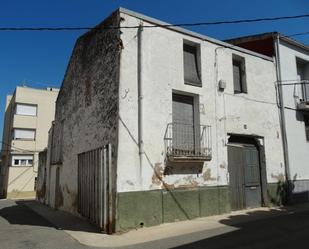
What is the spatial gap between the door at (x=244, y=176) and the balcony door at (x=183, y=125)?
1.83 meters

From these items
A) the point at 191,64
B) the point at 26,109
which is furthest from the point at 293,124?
the point at 26,109

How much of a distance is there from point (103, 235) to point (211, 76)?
663cm

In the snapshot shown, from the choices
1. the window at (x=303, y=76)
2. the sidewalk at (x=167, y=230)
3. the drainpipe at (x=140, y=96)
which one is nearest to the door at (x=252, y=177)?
the sidewalk at (x=167, y=230)

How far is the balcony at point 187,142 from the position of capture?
986 cm

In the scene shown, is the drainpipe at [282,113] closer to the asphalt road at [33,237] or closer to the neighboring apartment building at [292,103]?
the neighboring apartment building at [292,103]

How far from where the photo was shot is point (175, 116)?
10.6m

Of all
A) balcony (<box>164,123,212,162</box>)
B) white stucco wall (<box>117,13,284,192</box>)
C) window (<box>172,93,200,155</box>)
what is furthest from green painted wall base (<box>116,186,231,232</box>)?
window (<box>172,93,200,155</box>)

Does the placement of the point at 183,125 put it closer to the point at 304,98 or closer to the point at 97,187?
the point at 97,187

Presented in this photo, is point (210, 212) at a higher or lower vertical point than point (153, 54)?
lower

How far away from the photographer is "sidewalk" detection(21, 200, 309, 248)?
7.49 metres

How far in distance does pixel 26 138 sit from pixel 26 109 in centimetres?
275

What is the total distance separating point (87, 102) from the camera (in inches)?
456

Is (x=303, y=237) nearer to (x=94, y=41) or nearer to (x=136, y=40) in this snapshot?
(x=136, y=40)

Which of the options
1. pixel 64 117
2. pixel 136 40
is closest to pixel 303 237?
pixel 136 40
